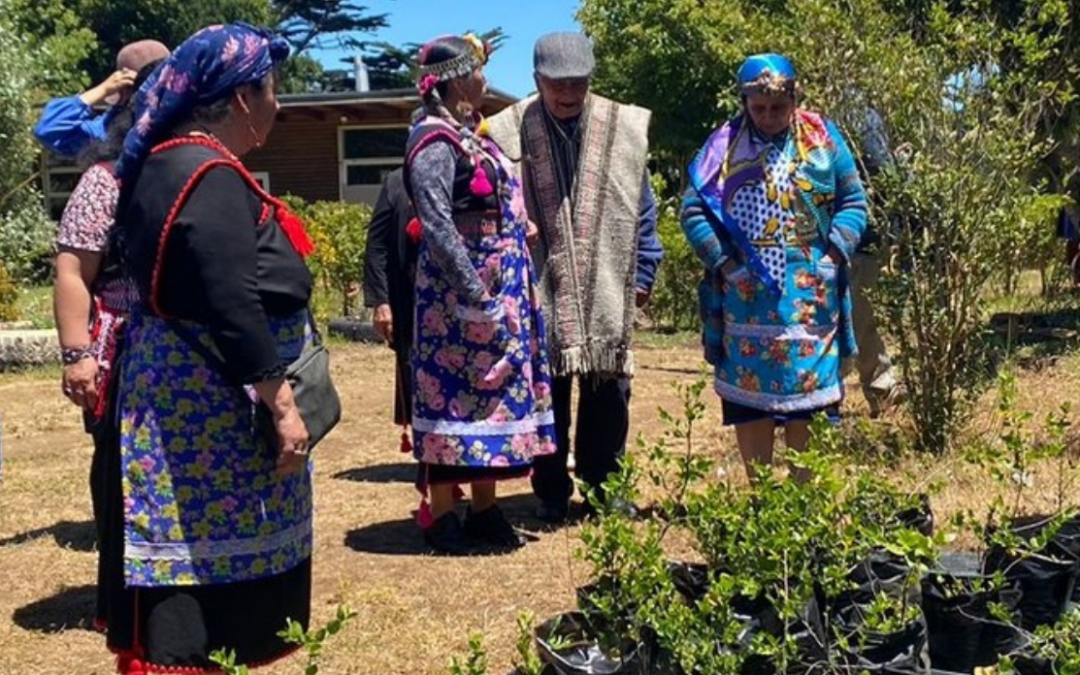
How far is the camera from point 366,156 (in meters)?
24.5

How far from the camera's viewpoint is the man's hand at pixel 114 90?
4027mm

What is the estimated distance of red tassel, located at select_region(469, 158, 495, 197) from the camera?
445cm

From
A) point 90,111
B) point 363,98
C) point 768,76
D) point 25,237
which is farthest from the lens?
point 363,98

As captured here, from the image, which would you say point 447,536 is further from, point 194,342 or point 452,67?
point 194,342

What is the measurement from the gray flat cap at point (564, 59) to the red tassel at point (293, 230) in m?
1.90

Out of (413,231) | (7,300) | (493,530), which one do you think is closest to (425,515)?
(493,530)

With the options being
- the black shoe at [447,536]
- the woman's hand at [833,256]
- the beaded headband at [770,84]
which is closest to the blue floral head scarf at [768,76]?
the beaded headband at [770,84]

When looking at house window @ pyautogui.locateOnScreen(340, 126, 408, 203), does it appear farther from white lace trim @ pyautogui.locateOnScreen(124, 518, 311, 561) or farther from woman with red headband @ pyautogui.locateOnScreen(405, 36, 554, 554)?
white lace trim @ pyautogui.locateOnScreen(124, 518, 311, 561)

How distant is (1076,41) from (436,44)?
4399 mm

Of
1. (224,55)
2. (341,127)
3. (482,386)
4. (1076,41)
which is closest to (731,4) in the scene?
(341,127)

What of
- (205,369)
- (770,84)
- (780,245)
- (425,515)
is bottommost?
(425,515)

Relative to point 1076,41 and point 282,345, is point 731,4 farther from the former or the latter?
point 282,345

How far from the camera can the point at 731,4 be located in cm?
2017

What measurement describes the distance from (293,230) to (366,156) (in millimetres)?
21910
